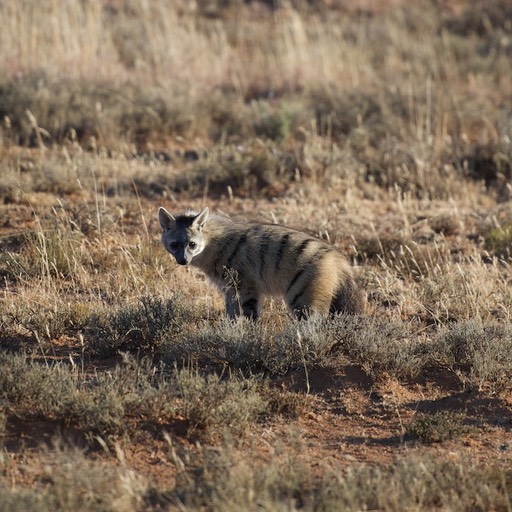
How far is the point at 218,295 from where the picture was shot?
29.4 ft

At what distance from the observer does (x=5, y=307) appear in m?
7.89

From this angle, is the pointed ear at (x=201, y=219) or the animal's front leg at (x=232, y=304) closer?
the animal's front leg at (x=232, y=304)

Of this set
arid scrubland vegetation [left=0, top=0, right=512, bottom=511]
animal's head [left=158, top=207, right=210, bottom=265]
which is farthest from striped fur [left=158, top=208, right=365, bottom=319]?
arid scrubland vegetation [left=0, top=0, right=512, bottom=511]

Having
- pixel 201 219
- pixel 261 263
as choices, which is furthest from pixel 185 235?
pixel 261 263

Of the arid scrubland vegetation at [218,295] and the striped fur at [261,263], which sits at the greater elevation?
the striped fur at [261,263]

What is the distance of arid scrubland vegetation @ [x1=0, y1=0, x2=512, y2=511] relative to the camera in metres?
5.60

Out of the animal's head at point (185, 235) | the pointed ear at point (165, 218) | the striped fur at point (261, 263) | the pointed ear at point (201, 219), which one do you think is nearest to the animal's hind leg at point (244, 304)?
the striped fur at point (261, 263)

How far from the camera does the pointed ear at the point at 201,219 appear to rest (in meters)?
A: 8.13

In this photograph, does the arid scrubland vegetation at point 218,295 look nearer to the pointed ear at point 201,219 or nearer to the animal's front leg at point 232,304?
the animal's front leg at point 232,304

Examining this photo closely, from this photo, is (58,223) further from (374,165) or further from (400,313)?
(374,165)

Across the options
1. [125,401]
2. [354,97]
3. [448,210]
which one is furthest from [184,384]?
[354,97]

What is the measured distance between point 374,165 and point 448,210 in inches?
70.8

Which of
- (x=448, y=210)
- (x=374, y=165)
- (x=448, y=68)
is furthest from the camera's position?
(x=448, y=68)

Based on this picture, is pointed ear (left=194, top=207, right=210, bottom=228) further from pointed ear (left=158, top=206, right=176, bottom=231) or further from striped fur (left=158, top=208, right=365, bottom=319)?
pointed ear (left=158, top=206, right=176, bottom=231)
